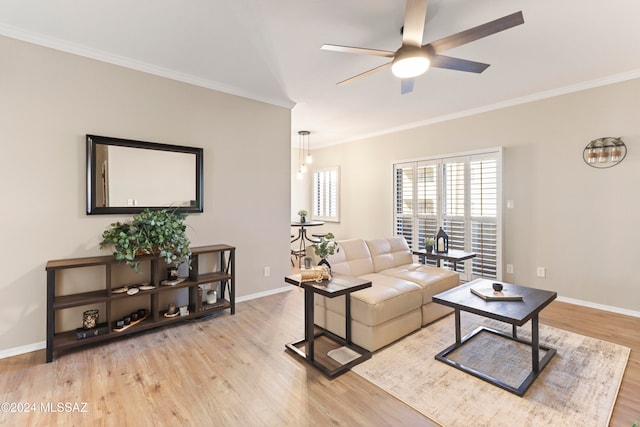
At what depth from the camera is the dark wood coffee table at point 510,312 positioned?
2.04 m

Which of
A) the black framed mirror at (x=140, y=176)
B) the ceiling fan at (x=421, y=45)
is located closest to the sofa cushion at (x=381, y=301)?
the ceiling fan at (x=421, y=45)

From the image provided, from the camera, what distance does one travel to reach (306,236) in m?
7.21

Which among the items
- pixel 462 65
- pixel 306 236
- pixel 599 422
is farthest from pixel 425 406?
pixel 306 236

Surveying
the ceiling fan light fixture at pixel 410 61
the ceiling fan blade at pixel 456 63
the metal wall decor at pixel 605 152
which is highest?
the ceiling fan blade at pixel 456 63

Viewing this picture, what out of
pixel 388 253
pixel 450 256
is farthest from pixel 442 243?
pixel 388 253

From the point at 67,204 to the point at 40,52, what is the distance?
1354mm

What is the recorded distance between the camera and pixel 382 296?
8.36 feet

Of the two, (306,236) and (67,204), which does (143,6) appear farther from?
(306,236)

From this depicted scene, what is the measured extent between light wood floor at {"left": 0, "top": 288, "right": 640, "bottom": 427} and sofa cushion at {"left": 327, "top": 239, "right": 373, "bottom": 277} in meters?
0.78

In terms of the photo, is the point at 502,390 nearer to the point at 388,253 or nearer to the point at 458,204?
the point at 388,253

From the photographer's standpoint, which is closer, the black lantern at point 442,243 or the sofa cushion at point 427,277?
the sofa cushion at point 427,277

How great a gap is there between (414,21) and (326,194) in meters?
5.34

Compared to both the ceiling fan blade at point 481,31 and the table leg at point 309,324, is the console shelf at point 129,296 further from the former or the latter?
the ceiling fan blade at point 481,31

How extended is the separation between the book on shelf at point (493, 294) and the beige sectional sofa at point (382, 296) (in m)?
0.50
